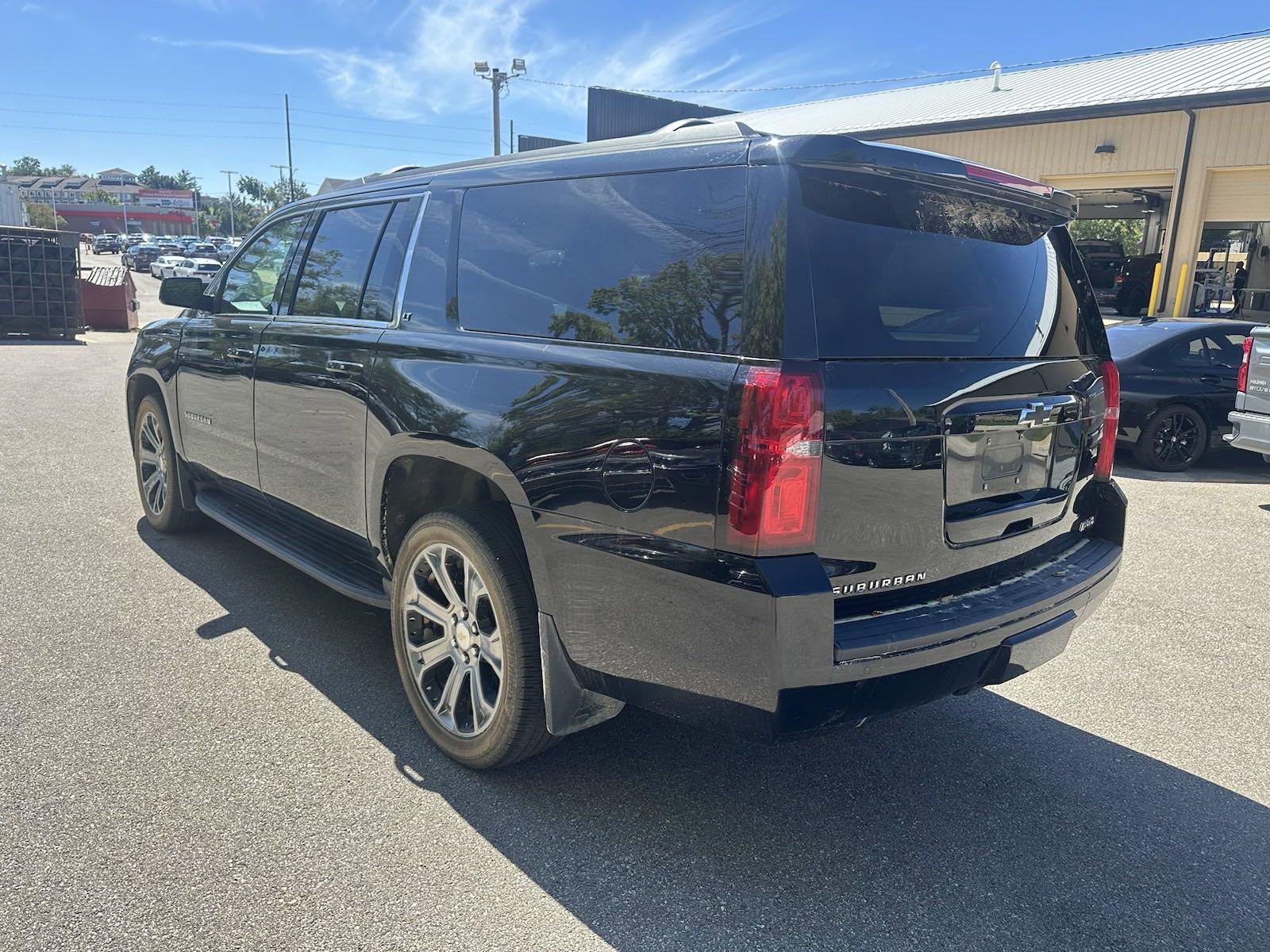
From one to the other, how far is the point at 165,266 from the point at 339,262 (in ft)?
162

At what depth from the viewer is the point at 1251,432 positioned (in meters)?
7.55

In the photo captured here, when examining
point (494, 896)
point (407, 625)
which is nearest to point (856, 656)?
point (494, 896)

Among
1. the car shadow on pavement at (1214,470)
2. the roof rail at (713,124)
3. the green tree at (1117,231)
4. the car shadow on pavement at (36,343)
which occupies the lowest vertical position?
the car shadow on pavement at (36,343)

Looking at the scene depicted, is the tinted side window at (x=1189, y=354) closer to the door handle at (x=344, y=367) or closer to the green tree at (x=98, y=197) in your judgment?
the door handle at (x=344, y=367)

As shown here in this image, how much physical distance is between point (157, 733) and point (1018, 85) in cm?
2712

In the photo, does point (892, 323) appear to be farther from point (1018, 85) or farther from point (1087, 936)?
point (1018, 85)

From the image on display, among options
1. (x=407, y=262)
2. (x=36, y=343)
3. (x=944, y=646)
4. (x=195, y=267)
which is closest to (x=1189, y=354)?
(x=944, y=646)

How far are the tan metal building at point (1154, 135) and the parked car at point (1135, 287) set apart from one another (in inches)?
46.6

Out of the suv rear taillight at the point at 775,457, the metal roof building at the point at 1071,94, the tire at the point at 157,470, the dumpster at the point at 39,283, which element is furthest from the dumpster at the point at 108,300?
the suv rear taillight at the point at 775,457

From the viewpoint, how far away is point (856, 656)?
7.74ft

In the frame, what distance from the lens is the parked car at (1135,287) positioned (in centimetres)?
2386

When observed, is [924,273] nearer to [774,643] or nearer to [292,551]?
[774,643]

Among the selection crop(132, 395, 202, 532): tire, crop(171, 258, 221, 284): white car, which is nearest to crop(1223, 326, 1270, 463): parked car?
crop(132, 395, 202, 532): tire

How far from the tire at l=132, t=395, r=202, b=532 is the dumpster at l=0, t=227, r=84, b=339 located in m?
15.0
